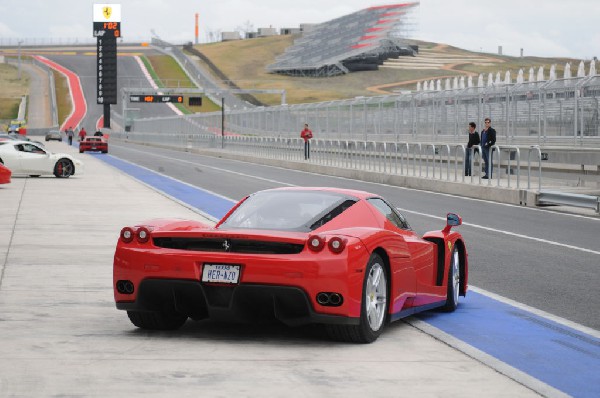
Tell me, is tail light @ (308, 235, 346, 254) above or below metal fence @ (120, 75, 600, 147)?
below

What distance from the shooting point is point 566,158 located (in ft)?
104

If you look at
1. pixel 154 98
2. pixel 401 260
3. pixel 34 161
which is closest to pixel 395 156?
pixel 34 161

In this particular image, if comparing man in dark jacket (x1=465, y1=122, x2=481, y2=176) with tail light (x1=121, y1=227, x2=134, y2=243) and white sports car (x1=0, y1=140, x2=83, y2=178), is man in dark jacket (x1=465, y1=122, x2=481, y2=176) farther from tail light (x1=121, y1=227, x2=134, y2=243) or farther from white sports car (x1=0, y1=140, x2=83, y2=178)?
tail light (x1=121, y1=227, x2=134, y2=243)

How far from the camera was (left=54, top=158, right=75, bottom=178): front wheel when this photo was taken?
3925 centimetres

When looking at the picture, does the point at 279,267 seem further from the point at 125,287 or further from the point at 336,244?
the point at 125,287

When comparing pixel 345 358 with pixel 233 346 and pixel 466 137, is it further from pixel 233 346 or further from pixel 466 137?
pixel 466 137

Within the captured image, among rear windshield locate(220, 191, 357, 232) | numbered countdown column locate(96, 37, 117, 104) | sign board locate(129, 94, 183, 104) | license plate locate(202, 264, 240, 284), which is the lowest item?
license plate locate(202, 264, 240, 284)

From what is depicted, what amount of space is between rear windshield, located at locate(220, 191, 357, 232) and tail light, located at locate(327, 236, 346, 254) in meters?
0.51

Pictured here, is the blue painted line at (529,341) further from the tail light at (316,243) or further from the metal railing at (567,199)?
the metal railing at (567,199)

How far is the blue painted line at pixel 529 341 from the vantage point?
784cm

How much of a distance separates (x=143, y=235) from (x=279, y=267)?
3.82 ft

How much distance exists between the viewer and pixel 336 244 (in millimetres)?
8477

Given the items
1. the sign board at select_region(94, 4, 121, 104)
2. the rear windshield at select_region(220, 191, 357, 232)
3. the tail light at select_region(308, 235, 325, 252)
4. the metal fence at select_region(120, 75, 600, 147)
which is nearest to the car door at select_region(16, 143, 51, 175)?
the metal fence at select_region(120, 75, 600, 147)

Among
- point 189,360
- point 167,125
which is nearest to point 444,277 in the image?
A: point 189,360
